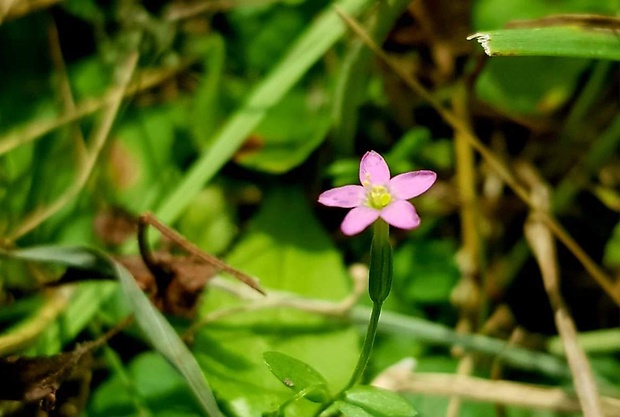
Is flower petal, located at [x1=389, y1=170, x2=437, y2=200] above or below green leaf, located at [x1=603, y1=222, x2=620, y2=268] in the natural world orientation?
below

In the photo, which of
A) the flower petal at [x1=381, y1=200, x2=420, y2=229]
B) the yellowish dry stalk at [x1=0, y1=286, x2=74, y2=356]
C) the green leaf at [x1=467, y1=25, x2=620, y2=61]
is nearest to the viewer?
the flower petal at [x1=381, y1=200, x2=420, y2=229]

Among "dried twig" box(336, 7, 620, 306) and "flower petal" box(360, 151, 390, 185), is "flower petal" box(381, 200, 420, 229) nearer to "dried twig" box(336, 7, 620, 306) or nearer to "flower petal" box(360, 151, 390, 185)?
"flower petal" box(360, 151, 390, 185)

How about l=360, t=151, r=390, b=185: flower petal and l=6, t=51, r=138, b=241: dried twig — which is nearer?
l=360, t=151, r=390, b=185: flower petal

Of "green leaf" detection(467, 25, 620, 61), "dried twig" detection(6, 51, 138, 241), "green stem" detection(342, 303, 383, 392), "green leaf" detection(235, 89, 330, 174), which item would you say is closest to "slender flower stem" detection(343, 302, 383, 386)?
Result: "green stem" detection(342, 303, 383, 392)

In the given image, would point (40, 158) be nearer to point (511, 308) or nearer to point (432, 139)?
point (432, 139)

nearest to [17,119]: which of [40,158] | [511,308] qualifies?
[40,158]

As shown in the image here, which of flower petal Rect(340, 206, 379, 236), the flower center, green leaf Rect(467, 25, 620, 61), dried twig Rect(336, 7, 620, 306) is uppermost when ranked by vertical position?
green leaf Rect(467, 25, 620, 61)

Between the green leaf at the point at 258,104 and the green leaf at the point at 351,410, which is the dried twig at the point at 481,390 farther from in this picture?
the green leaf at the point at 258,104
